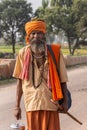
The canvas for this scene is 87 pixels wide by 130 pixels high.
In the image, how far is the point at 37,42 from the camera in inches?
186

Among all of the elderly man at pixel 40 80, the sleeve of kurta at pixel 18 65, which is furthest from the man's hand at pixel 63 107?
the sleeve of kurta at pixel 18 65

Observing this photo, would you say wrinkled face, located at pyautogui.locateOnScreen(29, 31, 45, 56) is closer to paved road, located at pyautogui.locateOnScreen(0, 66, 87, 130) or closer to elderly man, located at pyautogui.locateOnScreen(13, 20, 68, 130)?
elderly man, located at pyautogui.locateOnScreen(13, 20, 68, 130)

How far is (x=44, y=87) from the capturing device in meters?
4.69

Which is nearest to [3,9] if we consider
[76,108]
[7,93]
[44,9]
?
[44,9]

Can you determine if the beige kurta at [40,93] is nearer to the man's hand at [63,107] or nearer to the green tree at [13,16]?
the man's hand at [63,107]

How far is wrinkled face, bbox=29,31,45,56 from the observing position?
185 inches

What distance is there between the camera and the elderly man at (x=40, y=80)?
4625 millimetres

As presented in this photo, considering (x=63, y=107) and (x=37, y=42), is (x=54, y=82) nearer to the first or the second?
(x=63, y=107)

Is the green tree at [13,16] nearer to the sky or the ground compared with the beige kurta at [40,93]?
nearer to the ground

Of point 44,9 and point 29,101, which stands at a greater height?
point 29,101

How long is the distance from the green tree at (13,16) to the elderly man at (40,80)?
40.8 meters

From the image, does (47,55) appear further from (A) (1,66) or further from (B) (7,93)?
(A) (1,66)

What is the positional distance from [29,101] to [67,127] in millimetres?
3689

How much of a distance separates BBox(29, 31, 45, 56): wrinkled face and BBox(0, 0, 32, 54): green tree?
40.8 m
